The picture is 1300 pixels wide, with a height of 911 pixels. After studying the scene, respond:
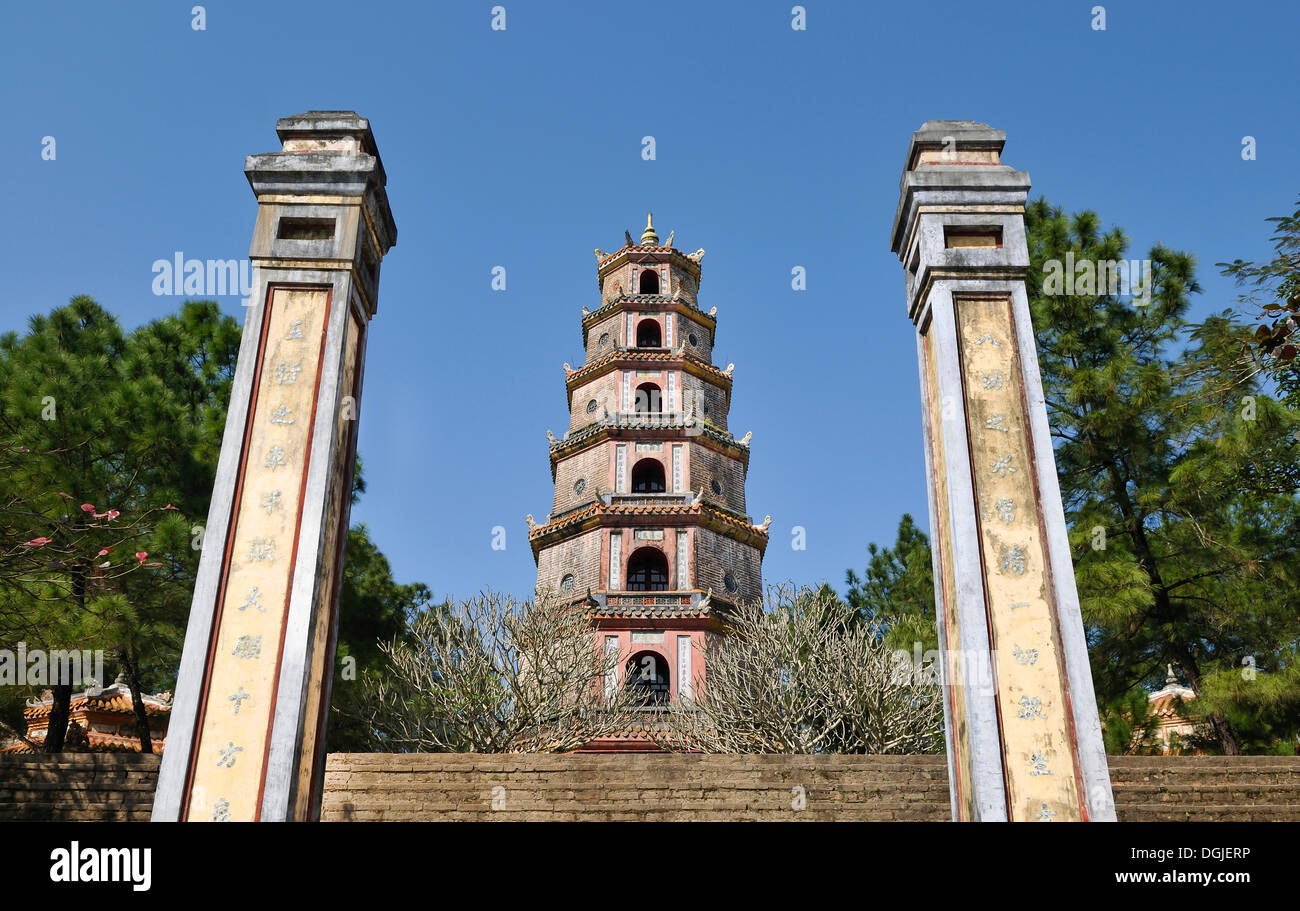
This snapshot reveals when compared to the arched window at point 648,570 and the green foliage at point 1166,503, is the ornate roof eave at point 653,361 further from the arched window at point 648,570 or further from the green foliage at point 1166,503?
the green foliage at point 1166,503

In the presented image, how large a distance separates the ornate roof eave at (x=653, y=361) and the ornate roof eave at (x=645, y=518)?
3153 mm

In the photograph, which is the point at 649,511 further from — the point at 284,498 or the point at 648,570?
the point at 284,498

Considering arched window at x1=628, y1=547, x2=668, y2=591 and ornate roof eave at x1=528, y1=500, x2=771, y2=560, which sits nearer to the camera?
ornate roof eave at x1=528, y1=500, x2=771, y2=560

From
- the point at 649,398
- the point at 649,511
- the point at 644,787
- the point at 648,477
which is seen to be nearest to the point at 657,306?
the point at 649,398

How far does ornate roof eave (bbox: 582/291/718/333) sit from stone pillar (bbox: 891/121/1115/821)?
1458cm

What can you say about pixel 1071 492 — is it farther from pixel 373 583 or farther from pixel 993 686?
pixel 373 583

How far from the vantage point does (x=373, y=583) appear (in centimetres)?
1861

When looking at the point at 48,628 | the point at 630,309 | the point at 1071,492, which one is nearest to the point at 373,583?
the point at 630,309

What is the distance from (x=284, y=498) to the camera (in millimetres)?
5980

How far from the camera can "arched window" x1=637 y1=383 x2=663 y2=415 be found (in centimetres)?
2086

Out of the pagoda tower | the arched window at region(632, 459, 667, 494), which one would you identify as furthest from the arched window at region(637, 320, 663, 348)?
the arched window at region(632, 459, 667, 494)

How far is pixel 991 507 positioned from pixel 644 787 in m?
3.25

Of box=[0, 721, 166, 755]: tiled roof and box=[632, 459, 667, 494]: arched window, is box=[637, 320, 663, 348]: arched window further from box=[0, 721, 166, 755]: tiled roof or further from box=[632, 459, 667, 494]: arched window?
box=[0, 721, 166, 755]: tiled roof
